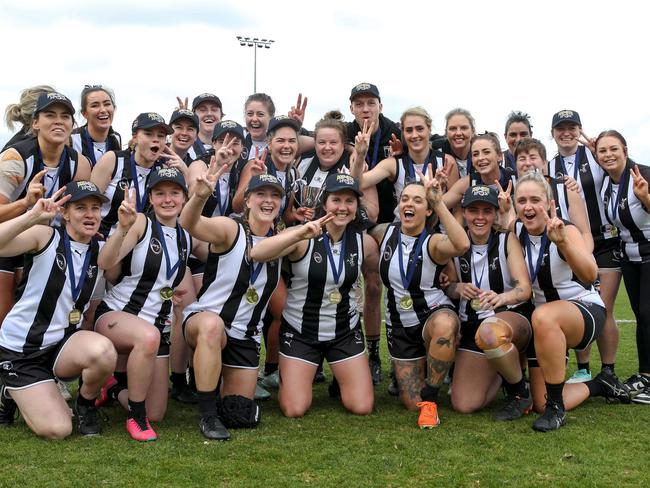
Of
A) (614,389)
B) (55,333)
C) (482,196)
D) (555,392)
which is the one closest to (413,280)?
(482,196)

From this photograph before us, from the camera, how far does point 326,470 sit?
14.0 feet

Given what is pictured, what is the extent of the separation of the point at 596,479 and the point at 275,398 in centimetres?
302

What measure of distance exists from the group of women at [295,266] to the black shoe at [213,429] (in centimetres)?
2

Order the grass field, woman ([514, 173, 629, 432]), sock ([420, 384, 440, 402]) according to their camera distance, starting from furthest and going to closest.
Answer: sock ([420, 384, 440, 402]) < woman ([514, 173, 629, 432]) < the grass field

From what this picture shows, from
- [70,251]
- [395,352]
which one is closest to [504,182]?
Result: [395,352]

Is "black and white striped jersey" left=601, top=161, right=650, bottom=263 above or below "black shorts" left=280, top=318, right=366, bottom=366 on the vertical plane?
above

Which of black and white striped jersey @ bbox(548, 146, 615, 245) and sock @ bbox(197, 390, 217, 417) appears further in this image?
black and white striped jersey @ bbox(548, 146, 615, 245)

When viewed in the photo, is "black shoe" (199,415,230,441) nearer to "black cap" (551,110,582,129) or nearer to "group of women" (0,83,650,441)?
"group of women" (0,83,650,441)

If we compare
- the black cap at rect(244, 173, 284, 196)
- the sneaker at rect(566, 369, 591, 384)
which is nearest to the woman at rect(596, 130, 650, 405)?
the sneaker at rect(566, 369, 591, 384)

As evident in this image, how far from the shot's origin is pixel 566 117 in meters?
6.66

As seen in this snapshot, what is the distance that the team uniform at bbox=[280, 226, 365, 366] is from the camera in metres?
5.71

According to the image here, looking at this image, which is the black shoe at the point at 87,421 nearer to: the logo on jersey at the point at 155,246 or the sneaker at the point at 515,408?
the logo on jersey at the point at 155,246

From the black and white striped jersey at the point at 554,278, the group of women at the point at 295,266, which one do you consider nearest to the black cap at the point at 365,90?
the group of women at the point at 295,266

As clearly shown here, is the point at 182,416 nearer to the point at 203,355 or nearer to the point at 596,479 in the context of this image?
the point at 203,355
